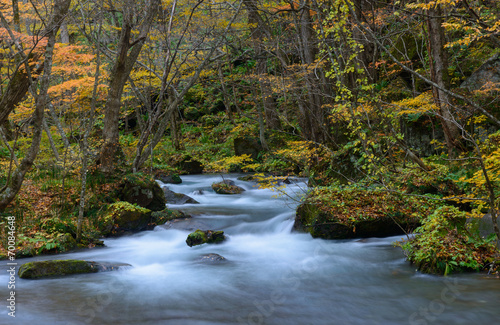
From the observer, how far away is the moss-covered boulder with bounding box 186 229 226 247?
24.1ft

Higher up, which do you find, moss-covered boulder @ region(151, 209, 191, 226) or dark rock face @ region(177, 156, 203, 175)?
dark rock face @ region(177, 156, 203, 175)

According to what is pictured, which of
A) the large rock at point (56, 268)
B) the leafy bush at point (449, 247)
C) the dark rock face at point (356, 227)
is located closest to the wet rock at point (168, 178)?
the dark rock face at point (356, 227)

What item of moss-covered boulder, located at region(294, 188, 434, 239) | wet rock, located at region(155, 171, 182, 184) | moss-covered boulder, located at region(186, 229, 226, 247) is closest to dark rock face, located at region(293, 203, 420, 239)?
moss-covered boulder, located at region(294, 188, 434, 239)

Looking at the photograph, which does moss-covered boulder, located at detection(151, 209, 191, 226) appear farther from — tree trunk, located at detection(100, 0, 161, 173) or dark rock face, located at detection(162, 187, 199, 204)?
dark rock face, located at detection(162, 187, 199, 204)

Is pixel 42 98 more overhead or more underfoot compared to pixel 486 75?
more underfoot

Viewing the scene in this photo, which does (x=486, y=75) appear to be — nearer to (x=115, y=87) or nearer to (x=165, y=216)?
(x=165, y=216)

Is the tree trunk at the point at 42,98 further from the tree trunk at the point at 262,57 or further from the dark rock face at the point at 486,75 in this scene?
the dark rock face at the point at 486,75

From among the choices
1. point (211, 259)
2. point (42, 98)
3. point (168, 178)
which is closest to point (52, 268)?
point (211, 259)

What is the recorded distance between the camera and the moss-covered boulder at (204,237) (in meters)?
7.34

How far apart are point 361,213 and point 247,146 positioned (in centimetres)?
1066

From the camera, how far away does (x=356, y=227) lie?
6.96 meters

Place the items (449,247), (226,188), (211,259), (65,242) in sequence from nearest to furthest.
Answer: (449,247) < (211,259) < (65,242) < (226,188)

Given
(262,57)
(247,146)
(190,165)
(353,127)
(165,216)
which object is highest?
(262,57)

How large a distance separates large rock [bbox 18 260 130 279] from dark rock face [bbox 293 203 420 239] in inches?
161
